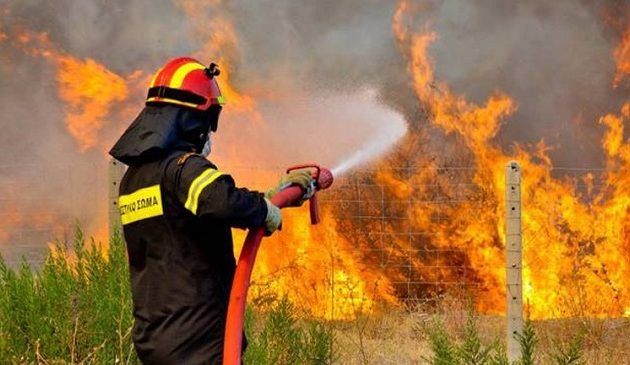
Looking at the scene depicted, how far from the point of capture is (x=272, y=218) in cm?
283

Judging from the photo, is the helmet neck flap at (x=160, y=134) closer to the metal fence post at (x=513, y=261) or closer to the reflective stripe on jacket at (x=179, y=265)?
the reflective stripe on jacket at (x=179, y=265)

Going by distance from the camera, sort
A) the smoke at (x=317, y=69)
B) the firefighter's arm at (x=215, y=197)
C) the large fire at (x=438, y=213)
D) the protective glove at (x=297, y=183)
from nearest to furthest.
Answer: the firefighter's arm at (x=215, y=197)
the protective glove at (x=297, y=183)
the large fire at (x=438, y=213)
the smoke at (x=317, y=69)

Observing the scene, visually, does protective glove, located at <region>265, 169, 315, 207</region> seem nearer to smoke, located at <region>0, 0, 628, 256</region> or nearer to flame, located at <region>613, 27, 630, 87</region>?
smoke, located at <region>0, 0, 628, 256</region>

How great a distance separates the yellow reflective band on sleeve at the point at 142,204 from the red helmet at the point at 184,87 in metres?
0.35

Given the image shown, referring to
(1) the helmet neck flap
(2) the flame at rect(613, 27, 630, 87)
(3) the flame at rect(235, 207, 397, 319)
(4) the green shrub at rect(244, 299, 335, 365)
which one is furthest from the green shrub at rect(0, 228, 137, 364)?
(2) the flame at rect(613, 27, 630, 87)

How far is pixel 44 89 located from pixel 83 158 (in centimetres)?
124

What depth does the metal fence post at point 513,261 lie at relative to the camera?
6.00 meters

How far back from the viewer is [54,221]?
421 inches

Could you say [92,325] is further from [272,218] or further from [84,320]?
[272,218]

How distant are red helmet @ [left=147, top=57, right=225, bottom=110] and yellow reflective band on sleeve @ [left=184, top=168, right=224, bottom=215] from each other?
0.39 m

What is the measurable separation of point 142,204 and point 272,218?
1.63 feet

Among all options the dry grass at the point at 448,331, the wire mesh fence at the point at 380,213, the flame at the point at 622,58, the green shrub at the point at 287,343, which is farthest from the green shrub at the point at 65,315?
the flame at the point at 622,58

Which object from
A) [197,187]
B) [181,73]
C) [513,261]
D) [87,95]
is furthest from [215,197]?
[87,95]

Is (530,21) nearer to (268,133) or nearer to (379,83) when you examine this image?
(379,83)
